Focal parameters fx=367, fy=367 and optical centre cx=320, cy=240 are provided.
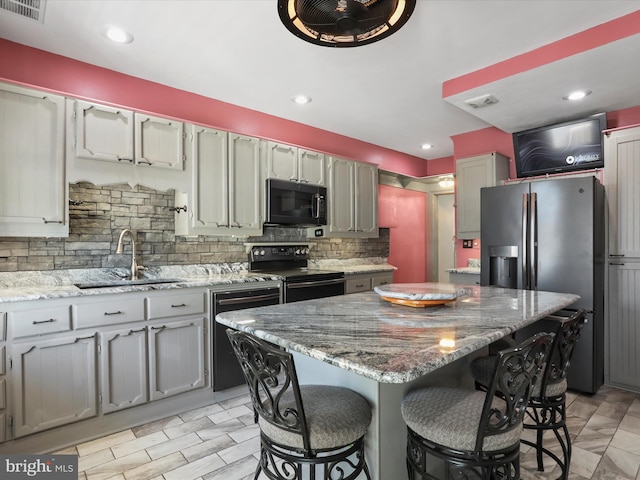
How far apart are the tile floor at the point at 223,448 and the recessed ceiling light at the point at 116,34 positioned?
2.67m

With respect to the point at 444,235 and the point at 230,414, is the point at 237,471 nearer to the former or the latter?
the point at 230,414

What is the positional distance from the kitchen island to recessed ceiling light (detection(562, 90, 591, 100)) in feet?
6.47

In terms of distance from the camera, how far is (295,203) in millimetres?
3850

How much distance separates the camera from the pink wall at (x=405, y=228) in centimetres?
546

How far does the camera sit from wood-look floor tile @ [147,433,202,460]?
87.0 inches

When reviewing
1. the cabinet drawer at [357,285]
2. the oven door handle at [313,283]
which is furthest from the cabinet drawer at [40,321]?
the cabinet drawer at [357,285]

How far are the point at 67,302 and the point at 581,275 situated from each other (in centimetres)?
377

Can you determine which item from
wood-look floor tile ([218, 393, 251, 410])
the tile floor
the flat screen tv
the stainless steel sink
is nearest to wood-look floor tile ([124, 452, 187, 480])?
the tile floor

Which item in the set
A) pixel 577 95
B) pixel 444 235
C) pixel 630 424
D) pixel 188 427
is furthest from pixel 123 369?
pixel 444 235

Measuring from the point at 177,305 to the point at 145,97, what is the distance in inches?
71.3

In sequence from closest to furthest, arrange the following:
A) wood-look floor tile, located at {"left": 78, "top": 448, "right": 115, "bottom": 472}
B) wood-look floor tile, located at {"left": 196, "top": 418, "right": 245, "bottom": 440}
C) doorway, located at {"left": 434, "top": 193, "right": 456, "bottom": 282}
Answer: wood-look floor tile, located at {"left": 78, "top": 448, "right": 115, "bottom": 472} → wood-look floor tile, located at {"left": 196, "top": 418, "right": 245, "bottom": 440} → doorway, located at {"left": 434, "top": 193, "right": 456, "bottom": 282}

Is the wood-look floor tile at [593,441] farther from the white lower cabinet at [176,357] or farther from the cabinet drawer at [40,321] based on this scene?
the cabinet drawer at [40,321]

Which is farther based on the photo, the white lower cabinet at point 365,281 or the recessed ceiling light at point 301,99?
the white lower cabinet at point 365,281

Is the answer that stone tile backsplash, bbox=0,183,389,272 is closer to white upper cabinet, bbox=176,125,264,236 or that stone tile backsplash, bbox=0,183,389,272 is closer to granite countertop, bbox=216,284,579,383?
white upper cabinet, bbox=176,125,264,236
